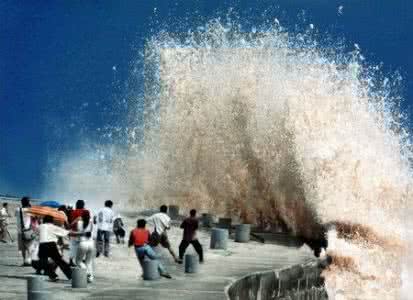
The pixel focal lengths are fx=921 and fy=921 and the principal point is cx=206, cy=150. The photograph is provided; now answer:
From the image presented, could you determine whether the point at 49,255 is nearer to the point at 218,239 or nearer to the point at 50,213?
the point at 50,213

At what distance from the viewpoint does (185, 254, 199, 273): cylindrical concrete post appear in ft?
62.0

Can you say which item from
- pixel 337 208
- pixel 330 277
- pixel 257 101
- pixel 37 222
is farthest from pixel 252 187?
pixel 37 222

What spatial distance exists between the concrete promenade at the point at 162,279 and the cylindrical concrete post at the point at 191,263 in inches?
5.6

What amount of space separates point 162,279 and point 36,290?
16.9ft

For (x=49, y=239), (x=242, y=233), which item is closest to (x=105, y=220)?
(x=49, y=239)

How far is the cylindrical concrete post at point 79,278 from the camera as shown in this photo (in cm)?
1580

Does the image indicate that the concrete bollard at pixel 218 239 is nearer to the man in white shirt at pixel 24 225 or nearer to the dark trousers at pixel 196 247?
the dark trousers at pixel 196 247

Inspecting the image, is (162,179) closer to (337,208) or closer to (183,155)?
(183,155)

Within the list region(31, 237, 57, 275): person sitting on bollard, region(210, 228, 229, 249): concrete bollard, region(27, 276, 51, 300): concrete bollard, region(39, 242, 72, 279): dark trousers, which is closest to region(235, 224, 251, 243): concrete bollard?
region(210, 228, 229, 249): concrete bollard

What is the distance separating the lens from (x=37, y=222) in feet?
61.4

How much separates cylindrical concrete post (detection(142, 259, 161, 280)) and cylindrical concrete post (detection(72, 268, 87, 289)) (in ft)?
6.38

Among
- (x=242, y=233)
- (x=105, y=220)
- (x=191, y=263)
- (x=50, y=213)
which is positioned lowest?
(x=191, y=263)

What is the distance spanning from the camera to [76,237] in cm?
1630

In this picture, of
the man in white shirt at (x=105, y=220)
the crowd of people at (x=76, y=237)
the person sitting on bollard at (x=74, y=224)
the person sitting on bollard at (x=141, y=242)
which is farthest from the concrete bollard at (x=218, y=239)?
the person sitting on bollard at (x=74, y=224)
